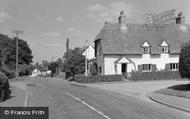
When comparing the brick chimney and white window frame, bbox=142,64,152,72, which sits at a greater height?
the brick chimney

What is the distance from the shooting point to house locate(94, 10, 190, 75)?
5503 cm

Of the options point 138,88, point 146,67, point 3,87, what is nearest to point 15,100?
point 3,87

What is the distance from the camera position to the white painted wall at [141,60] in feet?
180

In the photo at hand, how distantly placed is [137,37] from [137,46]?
2.14 m

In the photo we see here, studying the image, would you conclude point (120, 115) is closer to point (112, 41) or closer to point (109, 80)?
point (109, 80)

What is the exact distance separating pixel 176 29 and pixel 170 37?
7.39 feet

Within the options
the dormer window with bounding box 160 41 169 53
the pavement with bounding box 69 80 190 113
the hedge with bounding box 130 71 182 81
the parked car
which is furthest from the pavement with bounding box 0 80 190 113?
the dormer window with bounding box 160 41 169 53

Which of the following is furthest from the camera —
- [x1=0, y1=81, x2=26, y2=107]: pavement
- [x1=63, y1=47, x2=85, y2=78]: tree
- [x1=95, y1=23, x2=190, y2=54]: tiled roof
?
[x1=63, y1=47, x2=85, y2=78]: tree

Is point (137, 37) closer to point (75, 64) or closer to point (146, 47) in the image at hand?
point (146, 47)

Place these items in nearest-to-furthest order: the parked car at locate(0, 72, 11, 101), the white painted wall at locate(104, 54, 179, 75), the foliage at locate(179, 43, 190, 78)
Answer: the parked car at locate(0, 72, 11, 101), the foliage at locate(179, 43, 190, 78), the white painted wall at locate(104, 54, 179, 75)

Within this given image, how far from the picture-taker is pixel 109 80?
47.9 meters

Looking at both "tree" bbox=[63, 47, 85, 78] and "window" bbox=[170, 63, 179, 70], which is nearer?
"window" bbox=[170, 63, 179, 70]

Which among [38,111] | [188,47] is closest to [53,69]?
[188,47]

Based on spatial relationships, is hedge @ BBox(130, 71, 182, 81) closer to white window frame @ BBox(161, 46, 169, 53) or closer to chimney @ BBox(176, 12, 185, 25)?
white window frame @ BBox(161, 46, 169, 53)
